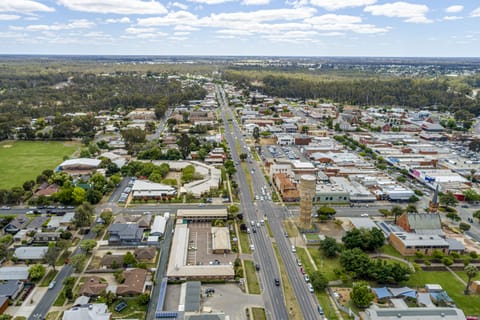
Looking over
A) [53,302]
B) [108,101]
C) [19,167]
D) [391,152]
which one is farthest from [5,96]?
[391,152]

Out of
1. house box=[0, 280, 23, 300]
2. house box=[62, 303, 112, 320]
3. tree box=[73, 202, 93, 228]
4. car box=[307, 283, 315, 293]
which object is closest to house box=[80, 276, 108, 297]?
house box=[62, 303, 112, 320]

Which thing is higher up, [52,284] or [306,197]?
[306,197]

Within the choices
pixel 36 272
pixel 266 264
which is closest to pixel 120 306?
pixel 36 272

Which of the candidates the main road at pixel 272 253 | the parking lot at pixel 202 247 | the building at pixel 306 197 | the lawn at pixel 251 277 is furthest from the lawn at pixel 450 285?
the parking lot at pixel 202 247

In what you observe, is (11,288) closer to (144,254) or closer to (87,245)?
(87,245)

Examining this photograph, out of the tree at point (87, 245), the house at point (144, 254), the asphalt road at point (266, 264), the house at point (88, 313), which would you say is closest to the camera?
the house at point (88, 313)

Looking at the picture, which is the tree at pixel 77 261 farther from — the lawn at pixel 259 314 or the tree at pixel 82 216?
the lawn at pixel 259 314
